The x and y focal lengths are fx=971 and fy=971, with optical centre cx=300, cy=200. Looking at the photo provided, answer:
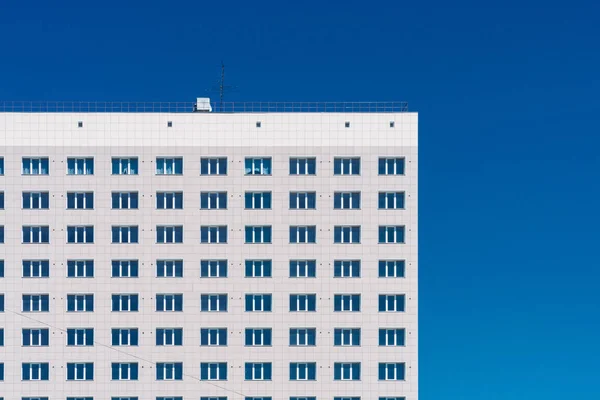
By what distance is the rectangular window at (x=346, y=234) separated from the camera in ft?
283

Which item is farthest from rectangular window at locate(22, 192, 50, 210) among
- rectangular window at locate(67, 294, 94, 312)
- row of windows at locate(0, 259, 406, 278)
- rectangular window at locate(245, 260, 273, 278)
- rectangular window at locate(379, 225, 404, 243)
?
rectangular window at locate(379, 225, 404, 243)

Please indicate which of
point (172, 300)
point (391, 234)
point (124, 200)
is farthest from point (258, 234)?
point (124, 200)

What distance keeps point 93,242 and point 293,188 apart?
1830 centimetres

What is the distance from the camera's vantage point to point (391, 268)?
86.2m

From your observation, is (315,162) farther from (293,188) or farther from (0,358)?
(0,358)

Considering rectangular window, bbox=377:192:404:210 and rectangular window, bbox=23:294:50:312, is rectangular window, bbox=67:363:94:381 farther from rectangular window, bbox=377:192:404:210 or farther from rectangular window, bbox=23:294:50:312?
rectangular window, bbox=377:192:404:210

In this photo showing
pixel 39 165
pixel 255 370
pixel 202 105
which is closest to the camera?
pixel 255 370

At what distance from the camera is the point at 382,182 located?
284 feet

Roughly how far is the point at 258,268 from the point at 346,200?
32.4 feet

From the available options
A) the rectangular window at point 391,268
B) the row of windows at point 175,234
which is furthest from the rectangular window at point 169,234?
the rectangular window at point 391,268

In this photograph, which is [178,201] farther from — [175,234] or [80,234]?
[80,234]

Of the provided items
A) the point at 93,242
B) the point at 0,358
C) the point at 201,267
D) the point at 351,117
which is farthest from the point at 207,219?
the point at 0,358

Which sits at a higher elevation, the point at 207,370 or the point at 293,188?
the point at 293,188

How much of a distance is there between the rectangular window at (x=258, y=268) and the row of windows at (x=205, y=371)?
773 centimetres
